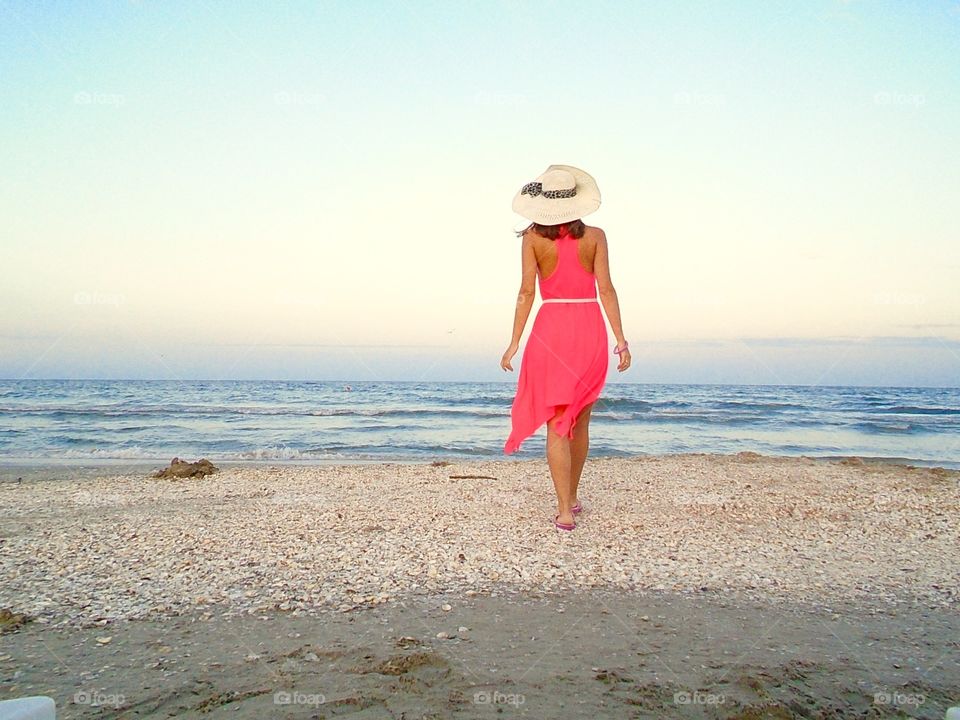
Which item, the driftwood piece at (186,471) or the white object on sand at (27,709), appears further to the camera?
the driftwood piece at (186,471)

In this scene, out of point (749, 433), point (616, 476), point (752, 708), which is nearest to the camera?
point (752, 708)

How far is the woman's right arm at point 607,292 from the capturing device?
4.75 m

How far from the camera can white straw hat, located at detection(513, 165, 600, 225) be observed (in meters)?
4.63

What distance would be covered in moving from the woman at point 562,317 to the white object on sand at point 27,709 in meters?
3.57

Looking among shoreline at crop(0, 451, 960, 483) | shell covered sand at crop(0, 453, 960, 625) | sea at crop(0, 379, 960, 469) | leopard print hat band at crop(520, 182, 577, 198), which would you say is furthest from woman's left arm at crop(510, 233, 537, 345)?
sea at crop(0, 379, 960, 469)

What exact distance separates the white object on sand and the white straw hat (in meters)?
3.90

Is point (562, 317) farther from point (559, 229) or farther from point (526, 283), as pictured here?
point (559, 229)

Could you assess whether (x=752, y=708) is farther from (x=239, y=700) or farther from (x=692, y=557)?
(x=692, y=557)

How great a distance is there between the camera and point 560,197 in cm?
467

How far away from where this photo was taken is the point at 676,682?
244 cm

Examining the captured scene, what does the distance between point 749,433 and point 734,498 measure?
43.3ft

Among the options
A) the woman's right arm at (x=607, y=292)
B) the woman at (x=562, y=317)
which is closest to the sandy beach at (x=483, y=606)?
the woman at (x=562, y=317)

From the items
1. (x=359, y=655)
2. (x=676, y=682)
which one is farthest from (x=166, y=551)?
(x=676, y=682)

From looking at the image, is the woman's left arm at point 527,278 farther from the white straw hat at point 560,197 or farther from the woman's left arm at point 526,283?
the white straw hat at point 560,197
